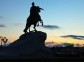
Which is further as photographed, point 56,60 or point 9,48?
point 9,48

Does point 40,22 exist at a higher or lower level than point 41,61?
higher

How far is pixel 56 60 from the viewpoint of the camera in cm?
2256

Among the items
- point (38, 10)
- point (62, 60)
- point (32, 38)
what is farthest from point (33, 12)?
point (62, 60)

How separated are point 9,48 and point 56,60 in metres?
8.39

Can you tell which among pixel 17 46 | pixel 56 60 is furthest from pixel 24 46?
pixel 56 60

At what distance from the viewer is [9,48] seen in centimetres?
3000

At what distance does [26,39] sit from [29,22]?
5.43 feet

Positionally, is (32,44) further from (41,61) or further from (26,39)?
(41,61)

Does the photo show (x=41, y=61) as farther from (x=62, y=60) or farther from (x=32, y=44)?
(x=32, y=44)

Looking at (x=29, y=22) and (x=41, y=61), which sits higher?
(x=29, y=22)

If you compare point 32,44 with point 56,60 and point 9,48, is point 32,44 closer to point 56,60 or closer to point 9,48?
point 9,48

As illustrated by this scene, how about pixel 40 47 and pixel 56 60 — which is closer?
pixel 56 60

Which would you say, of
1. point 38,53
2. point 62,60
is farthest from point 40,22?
point 62,60

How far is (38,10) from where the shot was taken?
3086cm
